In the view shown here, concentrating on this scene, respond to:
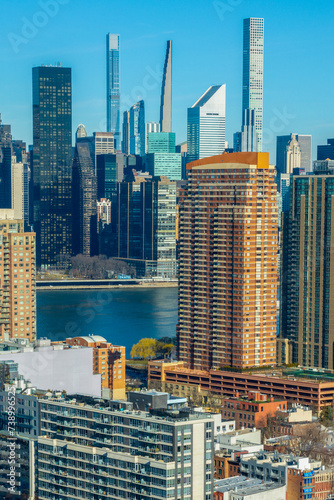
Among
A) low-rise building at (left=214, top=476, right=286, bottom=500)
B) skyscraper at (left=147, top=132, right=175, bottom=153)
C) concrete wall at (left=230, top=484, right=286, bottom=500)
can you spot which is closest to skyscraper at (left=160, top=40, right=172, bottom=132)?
skyscraper at (left=147, top=132, right=175, bottom=153)

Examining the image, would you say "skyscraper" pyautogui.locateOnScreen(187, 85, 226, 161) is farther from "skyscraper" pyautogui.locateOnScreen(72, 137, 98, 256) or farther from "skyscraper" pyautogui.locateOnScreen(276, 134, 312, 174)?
"skyscraper" pyautogui.locateOnScreen(276, 134, 312, 174)

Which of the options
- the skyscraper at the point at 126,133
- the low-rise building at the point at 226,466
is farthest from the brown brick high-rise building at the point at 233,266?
the skyscraper at the point at 126,133

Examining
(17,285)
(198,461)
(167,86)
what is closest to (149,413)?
(198,461)

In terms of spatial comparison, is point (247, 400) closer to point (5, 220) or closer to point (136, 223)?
point (5, 220)

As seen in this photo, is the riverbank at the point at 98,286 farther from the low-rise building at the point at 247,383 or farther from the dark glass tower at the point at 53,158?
the low-rise building at the point at 247,383

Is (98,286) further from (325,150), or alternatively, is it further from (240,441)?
(240,441)

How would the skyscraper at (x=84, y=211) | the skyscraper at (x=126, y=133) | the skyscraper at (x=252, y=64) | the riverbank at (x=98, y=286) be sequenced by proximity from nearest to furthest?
the riverbank at (x=98, y=286)
the skyscraper at (x=84, y=211)
the skyscraper at (x=126, y=133)
the skyscraper at (x=252, y=64)
